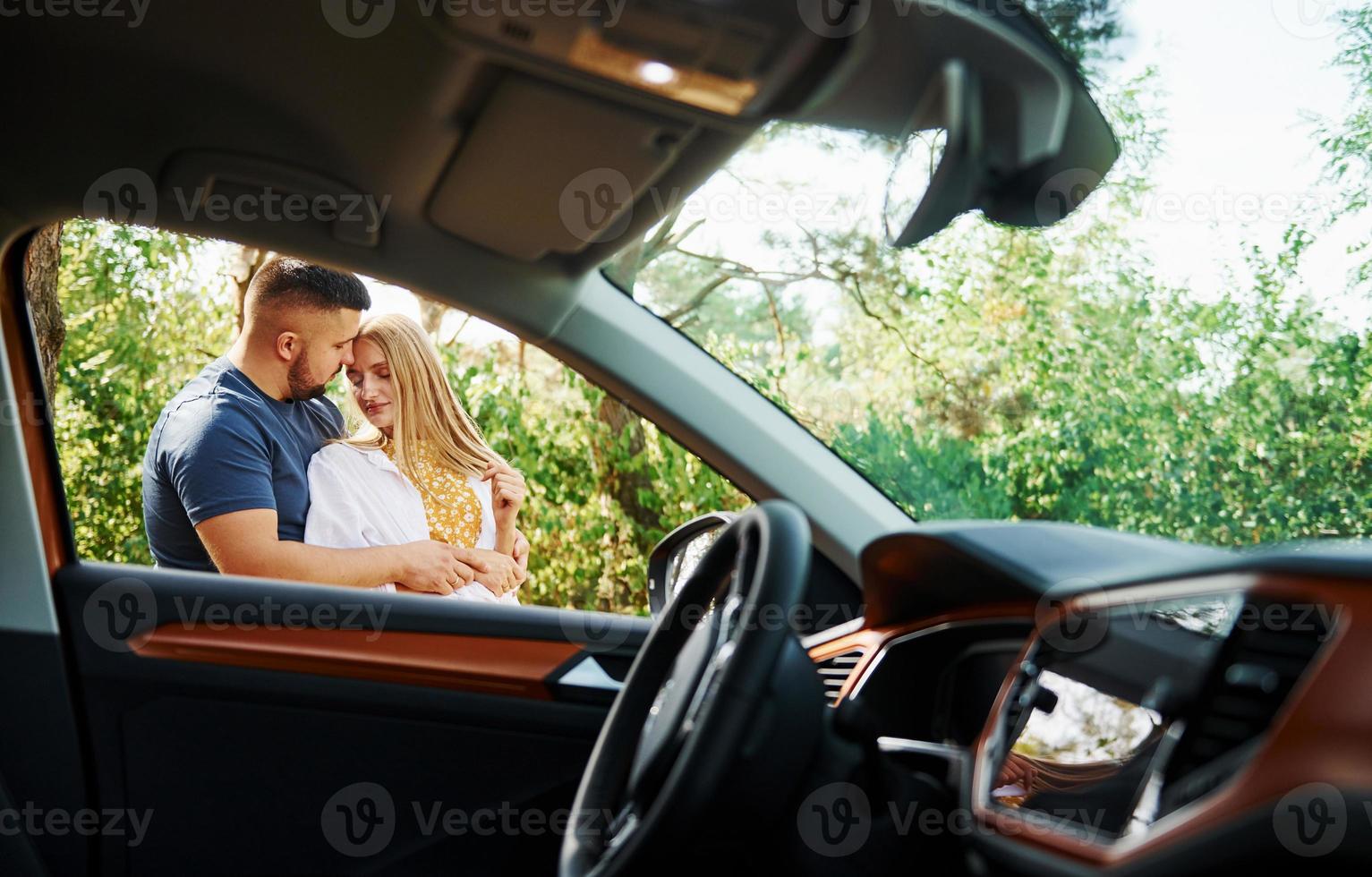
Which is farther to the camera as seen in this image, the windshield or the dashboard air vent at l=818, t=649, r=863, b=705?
the windshield

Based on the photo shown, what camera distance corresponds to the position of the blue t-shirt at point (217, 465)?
7.32ft

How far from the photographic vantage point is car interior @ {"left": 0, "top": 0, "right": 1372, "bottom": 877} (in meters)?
0.97

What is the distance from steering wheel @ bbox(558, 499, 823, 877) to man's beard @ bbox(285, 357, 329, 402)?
1.50 meters

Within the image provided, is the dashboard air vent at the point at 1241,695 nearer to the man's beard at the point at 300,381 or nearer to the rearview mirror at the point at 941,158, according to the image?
the rearview mirror at the point at 941,158

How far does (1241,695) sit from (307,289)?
2.15 meters

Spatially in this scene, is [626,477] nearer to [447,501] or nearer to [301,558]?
[447,501]

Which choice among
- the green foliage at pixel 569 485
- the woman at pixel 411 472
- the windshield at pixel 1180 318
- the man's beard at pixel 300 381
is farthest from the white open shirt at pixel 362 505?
the green foliage at pixel 569 485

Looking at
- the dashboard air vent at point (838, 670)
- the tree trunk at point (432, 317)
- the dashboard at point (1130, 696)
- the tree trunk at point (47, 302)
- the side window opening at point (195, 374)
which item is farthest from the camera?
the side window opening at point (195, 374)

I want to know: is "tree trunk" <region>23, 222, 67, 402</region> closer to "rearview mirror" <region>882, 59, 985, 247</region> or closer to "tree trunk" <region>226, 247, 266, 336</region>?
"tree trunk" <region>226, 247, 266, 336</region>

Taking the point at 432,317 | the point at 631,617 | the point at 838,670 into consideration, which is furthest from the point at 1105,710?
the point at 432,317

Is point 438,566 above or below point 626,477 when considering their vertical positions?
above

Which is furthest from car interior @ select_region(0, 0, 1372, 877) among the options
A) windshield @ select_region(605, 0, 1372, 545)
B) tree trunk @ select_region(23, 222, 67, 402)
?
tree trunk @ select_region(23, 222, 67, 402)

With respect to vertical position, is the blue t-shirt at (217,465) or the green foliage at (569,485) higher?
the blue t-shirt at (217,465)

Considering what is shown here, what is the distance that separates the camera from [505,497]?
107 inches
